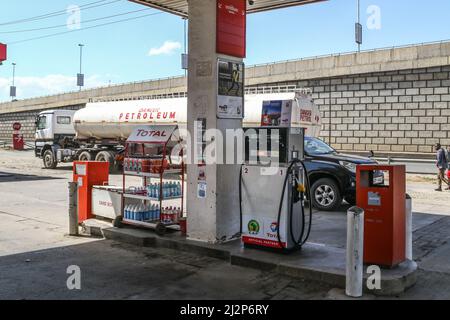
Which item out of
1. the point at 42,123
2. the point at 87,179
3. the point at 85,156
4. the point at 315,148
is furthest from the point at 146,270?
the point at 42,123

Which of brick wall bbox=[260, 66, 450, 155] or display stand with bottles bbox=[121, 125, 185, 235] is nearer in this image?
display stand with bottles bbox=[121, 125, 185, 235]

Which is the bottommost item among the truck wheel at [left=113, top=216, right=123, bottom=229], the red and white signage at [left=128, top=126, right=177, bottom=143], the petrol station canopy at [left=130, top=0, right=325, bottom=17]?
the truck wheel at [left=113, top=216, right=123, bottom=229]

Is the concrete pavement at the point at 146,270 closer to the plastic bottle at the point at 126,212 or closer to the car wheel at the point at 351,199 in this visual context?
the plastic bottle at the point at 126,212

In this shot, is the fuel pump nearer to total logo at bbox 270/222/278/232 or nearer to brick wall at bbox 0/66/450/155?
total logo at bbox 270/222/278/232

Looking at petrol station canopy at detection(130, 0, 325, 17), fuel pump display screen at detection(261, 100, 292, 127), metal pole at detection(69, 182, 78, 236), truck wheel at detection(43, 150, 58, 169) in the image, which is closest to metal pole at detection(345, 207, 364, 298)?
fuel pump display screen at detection(261, 100, 292, 127)

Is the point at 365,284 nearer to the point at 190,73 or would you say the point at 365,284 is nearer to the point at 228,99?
the point at 228,99

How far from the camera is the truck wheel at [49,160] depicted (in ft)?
80.7

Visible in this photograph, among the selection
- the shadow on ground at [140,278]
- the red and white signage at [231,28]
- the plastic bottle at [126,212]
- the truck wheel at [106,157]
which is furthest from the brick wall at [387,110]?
the shadow on ground at [140,278]

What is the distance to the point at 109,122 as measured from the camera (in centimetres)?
2272

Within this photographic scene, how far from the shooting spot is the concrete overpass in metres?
23.9

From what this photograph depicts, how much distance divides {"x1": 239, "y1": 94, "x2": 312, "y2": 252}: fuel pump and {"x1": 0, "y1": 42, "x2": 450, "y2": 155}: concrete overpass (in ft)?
52.2

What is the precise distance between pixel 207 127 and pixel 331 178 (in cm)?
521
